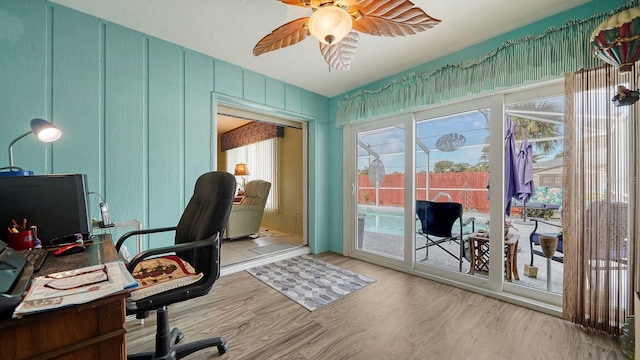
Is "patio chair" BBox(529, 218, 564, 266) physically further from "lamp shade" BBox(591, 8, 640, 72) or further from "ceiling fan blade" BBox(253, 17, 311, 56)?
"ceiling fan blade" BBox(253, 17, 311, 56)

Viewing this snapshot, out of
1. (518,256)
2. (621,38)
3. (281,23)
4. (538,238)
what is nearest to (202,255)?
(281,23)

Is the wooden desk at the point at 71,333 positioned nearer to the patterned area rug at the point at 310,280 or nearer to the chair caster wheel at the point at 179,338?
the chair caster wheel at the point at 179,338

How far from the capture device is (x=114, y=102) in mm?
2082

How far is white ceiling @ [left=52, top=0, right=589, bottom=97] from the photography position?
6.06 feet

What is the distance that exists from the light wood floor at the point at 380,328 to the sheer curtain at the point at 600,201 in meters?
0.25

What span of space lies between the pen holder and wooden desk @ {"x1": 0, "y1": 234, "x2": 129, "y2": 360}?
92 centimetres

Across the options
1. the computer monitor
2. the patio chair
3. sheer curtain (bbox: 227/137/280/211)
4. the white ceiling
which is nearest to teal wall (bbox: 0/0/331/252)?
the white ceiling

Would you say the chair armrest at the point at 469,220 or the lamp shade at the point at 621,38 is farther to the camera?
the chair armrest at the point at 469,220

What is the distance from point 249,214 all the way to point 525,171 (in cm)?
389

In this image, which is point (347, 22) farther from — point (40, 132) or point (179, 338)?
point (179, 338)

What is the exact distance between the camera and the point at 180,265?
4.98 feet

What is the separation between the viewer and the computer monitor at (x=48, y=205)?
4.26 feet

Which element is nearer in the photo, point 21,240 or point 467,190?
point 21,240

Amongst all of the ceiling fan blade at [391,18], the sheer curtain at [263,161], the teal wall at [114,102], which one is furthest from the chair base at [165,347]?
the sheer curtain at [263,161]
